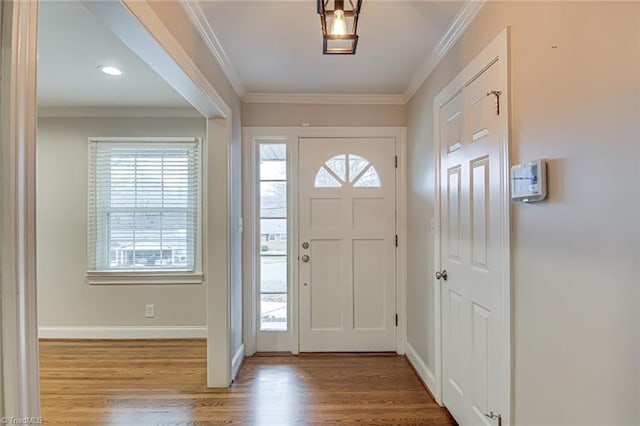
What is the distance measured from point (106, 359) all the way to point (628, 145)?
381 cm

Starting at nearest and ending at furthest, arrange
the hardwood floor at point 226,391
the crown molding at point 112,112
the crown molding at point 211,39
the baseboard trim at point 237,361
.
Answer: the crown molding at point 211,39, the hardwood floor at point 226,391, the baseboard trim at point 237,361, the crown molding at point 112,112

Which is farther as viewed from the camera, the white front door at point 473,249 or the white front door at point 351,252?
the white front door at point 351,252

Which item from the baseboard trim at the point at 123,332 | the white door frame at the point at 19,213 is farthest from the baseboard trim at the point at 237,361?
the white door frame at the point at 19,213

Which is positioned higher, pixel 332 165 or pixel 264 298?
pixel 332 165

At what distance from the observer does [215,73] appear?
2426 mm

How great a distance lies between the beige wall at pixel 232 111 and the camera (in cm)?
177

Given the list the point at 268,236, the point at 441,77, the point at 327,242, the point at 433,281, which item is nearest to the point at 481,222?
the point at 433,281

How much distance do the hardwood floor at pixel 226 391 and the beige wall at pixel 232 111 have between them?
0.40 m

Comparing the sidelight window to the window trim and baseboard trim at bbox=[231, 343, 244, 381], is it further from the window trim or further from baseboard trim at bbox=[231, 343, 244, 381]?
the window trim

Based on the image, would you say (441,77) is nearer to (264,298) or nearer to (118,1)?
(118,1)

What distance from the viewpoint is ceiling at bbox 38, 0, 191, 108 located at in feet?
6.59

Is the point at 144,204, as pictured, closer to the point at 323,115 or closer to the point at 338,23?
the point at 323,115

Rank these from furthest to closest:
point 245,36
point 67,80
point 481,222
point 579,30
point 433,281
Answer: point 67,80 → point 433,281 → point 245,36 → point 481,222 → point 579,30

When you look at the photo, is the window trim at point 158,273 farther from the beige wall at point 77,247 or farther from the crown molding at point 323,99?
the crown molding at point 323,99
